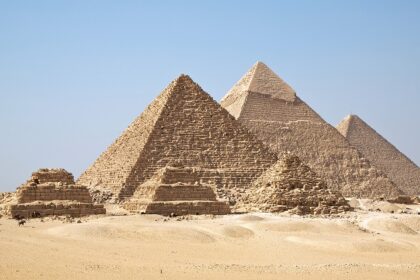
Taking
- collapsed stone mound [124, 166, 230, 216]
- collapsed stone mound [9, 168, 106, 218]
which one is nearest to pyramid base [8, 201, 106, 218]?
collapsed stone mound [9, 168, 106, 218]

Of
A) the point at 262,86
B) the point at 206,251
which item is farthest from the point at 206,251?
the point at 262,86

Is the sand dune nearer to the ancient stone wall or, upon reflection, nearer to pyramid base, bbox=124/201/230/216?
the ancient stone wall

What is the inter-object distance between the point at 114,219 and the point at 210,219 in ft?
12.8

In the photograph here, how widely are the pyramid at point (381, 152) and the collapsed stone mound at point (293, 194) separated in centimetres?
5031

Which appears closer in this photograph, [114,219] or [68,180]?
[114,219]

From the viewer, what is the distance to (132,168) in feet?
161

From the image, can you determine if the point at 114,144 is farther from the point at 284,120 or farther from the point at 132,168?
the point at 284,120

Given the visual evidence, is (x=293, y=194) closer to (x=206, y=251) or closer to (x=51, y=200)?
(x=51, y=200)

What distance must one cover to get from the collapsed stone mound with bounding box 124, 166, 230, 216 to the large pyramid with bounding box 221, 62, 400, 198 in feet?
128

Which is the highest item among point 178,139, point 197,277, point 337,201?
point 178,139

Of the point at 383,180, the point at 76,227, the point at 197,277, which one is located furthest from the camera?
the point at 383,180

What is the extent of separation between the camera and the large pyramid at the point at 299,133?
7362cm

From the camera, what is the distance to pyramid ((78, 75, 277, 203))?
49906mm

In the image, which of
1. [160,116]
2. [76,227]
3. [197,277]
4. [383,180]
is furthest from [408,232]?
[383,180]
